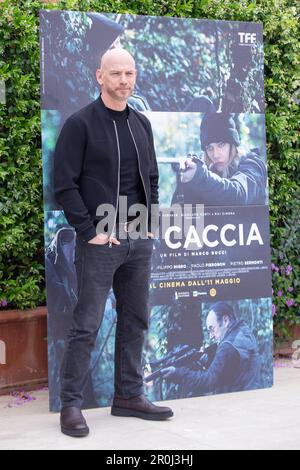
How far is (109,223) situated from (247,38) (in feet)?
5.56

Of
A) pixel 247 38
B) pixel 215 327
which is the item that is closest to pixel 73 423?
pixel 215 327

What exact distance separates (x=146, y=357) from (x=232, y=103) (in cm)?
168

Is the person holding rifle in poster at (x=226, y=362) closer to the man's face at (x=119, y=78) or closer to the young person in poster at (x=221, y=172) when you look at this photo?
the young person in poster at (x=221, y=172)

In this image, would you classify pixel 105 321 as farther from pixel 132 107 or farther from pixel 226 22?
pixel 226 22

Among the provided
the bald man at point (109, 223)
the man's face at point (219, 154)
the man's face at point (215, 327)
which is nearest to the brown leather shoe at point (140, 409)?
the bald man at point (109, 223)

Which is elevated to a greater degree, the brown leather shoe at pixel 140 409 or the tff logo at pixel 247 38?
the tff logo at pixel 247 38

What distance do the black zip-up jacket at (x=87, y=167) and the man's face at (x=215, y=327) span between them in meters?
1.04

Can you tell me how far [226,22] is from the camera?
5.09 metres

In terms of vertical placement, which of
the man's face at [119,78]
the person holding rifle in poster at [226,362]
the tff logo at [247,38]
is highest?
the tff logo at [247,38]

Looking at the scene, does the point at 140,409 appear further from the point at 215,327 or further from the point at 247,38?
the point at 247,38

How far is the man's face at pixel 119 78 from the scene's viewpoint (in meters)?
4.36

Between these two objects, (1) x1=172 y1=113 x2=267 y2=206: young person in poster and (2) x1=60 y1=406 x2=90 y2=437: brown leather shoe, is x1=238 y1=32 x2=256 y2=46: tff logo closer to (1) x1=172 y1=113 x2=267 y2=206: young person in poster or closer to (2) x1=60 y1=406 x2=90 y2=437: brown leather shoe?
(1) x1=172 y1=113 x2=267 y2=206: young person in poster

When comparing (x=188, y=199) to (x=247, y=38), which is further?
(x=247, y=38)

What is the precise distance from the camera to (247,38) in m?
5.18
